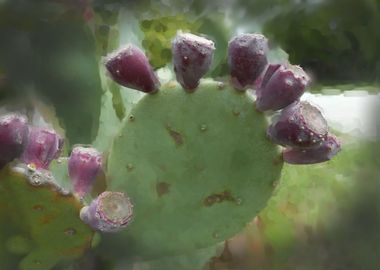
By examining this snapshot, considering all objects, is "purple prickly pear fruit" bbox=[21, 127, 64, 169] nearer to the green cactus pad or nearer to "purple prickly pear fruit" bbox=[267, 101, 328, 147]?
the green cactus pad

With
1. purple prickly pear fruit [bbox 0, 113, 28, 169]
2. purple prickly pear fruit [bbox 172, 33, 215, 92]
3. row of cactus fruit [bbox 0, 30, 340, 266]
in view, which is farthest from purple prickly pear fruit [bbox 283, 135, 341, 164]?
purple prickly pear fruit [bbox 0, 113, 28, 169]

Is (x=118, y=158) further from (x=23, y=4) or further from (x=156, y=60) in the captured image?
(x=156, y=60)

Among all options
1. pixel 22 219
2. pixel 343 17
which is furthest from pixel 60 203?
pixel 343 17

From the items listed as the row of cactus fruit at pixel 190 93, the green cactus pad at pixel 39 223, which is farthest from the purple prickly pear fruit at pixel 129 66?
the green cactus pad at pixel 39 223

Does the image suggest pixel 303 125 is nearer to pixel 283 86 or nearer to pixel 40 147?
pixel 283 86

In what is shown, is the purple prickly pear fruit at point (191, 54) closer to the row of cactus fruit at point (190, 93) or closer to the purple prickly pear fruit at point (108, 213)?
the row of cactus fruit at point (190, 93)

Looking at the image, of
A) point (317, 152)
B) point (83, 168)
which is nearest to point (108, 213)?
point (83, 168)
